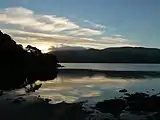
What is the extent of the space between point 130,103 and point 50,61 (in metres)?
97.3

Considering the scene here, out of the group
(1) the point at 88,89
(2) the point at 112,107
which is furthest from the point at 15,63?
A: (2) the point at 112,107

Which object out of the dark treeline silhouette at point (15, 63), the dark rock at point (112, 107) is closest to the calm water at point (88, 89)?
the dark rock at point (112, 107)

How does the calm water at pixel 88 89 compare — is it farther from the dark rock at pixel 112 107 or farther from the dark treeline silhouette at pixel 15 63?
the dark treeline silhouette at pixel 15 63

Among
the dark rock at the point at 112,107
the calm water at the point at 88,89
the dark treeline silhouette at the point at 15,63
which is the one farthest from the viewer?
the dark treeline silhouette at the point at 15,63

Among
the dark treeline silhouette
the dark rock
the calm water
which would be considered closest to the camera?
the dark rock

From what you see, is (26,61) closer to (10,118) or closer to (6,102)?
(6,102)

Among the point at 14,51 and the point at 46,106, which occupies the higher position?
the point at 14,51

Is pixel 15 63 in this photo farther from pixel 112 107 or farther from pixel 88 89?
pixel 112 107

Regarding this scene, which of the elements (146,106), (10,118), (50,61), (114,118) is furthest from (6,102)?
(50,61)

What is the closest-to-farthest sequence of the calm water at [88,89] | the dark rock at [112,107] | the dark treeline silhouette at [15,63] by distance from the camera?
the dark rock at [112,107], the calm water at [88,89], the dark treeline silhouette at [15,63]

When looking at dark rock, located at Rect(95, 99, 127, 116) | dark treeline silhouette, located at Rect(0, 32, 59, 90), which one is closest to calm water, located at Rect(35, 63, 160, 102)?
dark rock, located at Rect(95, 99, 127, 116)

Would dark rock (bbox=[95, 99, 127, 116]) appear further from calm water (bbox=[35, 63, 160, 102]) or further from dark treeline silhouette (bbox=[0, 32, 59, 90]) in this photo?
dark treeline silhouette (bbox=[0, 32, 59, 90])

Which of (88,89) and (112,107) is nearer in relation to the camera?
(112,107)

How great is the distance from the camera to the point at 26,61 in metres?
96.3
